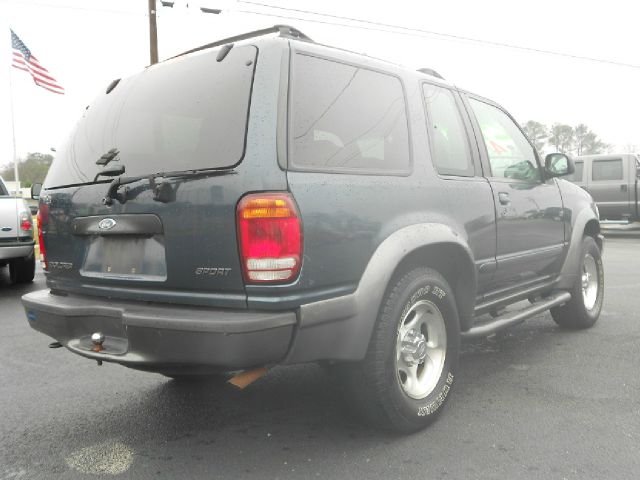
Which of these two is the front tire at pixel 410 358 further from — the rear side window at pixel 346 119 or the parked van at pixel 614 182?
the parked van at pixel 614 182

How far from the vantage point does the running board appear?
3.34 m

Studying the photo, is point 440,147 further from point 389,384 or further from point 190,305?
point 190,305

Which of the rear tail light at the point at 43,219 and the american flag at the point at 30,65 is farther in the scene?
the american flag at the point at 30,65

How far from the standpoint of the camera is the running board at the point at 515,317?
3338 millimetres

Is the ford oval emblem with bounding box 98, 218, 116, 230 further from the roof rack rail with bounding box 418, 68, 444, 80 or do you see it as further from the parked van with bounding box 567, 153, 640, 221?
the parked van with bounding box 567, 153, 640, 221

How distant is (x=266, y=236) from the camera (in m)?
2.29

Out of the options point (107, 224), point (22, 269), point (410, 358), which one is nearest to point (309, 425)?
point (410, 358)

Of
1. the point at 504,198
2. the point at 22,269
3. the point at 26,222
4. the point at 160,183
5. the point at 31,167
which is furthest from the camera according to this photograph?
the point at 31,167

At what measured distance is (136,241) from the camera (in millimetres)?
2596

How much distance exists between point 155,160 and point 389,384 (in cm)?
149

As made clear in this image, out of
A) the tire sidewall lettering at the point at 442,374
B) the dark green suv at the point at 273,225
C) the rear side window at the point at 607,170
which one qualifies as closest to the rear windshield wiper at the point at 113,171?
the dark green suv at the point at 273,225

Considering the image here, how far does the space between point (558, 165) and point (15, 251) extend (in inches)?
252

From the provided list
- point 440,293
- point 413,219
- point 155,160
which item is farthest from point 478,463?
Answer: point 155,160

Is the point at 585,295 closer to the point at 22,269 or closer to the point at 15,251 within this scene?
the point at 15,251
